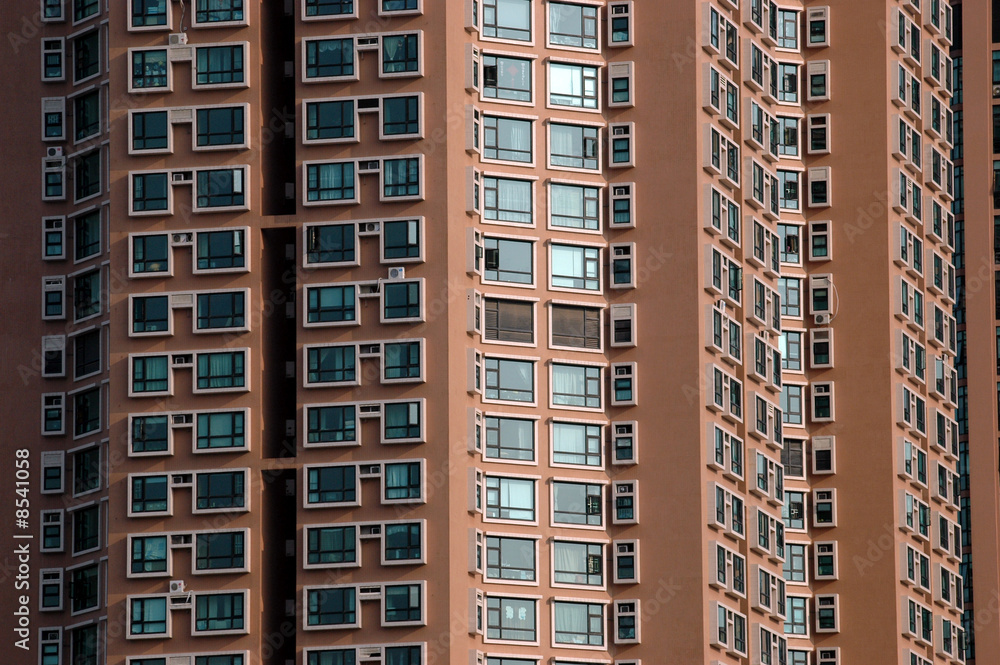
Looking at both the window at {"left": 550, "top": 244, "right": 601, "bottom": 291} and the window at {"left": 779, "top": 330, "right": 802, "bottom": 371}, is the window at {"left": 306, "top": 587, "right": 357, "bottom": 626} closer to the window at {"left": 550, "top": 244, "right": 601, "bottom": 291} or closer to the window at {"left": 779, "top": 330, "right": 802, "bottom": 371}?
the window at {"left": 550, "top": 244, "right": 601, "bottom": 291}

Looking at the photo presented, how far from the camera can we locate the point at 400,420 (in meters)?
118

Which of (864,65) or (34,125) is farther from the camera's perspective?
(864,65)

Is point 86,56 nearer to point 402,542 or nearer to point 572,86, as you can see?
point 572,86

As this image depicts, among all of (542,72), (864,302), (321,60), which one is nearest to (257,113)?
(321,60)

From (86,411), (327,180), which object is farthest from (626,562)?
(86,411)

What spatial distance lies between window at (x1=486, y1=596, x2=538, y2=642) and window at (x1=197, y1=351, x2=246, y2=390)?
1490 cm

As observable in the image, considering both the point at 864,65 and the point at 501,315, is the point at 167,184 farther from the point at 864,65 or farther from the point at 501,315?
the point at 864,65

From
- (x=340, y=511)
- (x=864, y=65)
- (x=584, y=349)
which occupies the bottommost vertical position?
(x=340, y=511)

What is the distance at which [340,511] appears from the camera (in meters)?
118

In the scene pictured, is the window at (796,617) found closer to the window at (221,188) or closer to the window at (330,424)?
the window at (330,424)

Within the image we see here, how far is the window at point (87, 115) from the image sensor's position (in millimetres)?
128875

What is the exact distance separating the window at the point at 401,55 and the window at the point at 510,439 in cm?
1622

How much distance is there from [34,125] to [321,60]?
17.3 metres

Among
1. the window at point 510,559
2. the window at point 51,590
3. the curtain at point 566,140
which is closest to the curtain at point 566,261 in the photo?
the curtain at point 566,140
